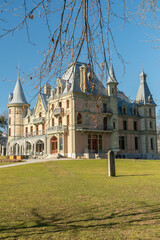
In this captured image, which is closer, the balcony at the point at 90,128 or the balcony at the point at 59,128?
the balcony at the point at 90,128

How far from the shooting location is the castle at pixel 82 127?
4166 cm

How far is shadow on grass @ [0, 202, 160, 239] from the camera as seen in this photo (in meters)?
5.75

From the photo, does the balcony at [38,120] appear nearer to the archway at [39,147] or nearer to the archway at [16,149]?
the archway at [39,147]

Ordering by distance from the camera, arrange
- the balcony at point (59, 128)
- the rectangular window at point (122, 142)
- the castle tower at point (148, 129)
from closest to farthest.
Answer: the balcony at point (59, 128) → the rectangular window at point (122, 142) → the castle tower at point (148, 129)

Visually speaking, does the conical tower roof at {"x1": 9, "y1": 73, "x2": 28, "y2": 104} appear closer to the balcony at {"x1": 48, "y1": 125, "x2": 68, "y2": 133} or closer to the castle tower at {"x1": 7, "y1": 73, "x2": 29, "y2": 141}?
the castle tower at {"x1": 7, "y1": 73, "x2": 29, "y2": 141}

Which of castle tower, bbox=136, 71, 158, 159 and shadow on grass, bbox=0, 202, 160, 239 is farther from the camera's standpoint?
castle tower, bbox=136, 71, 158, 159

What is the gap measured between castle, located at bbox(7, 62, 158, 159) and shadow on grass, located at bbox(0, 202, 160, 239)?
3025cm

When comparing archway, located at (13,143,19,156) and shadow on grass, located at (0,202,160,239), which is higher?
archway, located at (13,143,19,156)

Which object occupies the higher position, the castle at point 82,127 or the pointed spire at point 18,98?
the pointed spire at point 18,98

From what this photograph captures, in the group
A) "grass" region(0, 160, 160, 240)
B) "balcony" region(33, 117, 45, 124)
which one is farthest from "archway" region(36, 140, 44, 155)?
"grass" region(0, 160, 160, 240)

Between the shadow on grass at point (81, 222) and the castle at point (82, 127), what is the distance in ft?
99.3

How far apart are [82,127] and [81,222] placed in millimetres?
35424

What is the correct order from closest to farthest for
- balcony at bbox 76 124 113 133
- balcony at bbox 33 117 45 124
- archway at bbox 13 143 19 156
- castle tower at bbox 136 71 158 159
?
balcony at bbox 76 124 113 133, castle tower at bbox 136 71 158 159, balcony at bbox 33 117 45 124, archway at bbox 13 143 19 156

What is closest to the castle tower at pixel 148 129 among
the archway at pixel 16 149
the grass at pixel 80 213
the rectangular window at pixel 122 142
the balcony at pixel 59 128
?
the rectangular window at pixel 122 142
